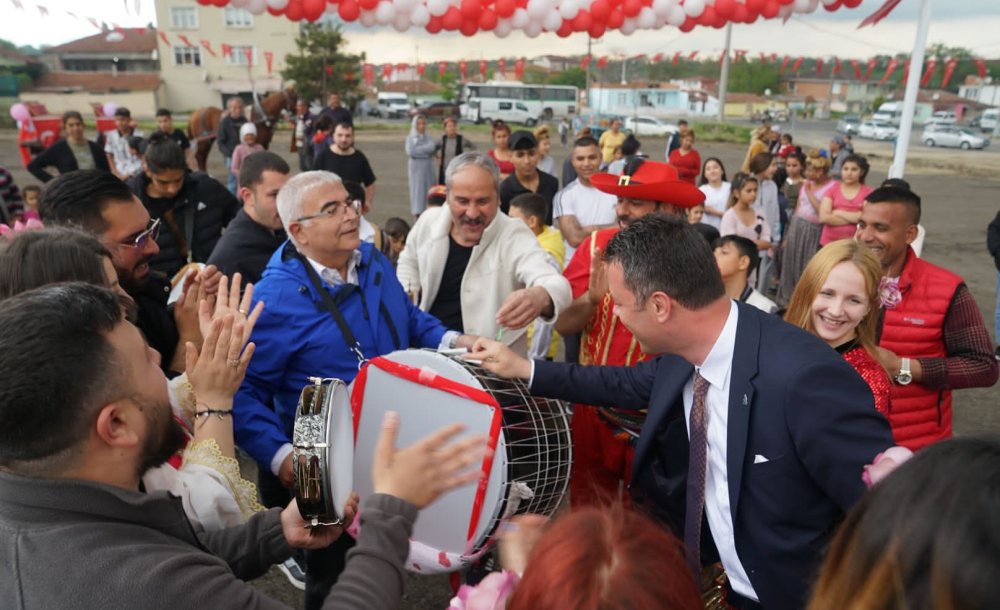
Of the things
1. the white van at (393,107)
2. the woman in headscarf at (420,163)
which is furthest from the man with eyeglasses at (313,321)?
the white van at (393,107)

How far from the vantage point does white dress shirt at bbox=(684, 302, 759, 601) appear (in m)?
1.91

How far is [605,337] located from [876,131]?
4027 centimetres

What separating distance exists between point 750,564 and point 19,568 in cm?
174

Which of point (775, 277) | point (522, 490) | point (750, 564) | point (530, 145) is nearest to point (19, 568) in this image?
point (522, 490)

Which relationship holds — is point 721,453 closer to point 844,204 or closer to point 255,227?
point 255,227

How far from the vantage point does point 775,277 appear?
8.39 metres

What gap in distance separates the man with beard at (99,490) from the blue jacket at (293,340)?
1065mm

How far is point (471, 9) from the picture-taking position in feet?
17.6

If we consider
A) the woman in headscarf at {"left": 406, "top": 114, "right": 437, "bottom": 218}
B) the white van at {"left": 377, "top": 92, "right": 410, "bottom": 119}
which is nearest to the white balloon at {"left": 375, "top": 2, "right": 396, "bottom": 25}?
the woman in headscarf at {"left": 406, "top": 114, "right": 437, "bottom": 218}

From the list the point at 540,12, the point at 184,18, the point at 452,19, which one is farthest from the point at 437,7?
the point at 184,18

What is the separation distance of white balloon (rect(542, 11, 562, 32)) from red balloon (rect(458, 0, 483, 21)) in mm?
571

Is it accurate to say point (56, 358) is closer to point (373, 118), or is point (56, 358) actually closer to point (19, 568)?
point (19, 568)

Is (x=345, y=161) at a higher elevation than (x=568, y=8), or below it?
below

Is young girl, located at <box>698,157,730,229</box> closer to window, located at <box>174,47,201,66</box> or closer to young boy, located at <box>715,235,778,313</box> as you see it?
young boy, located at <box>715,235,778,313</box>
